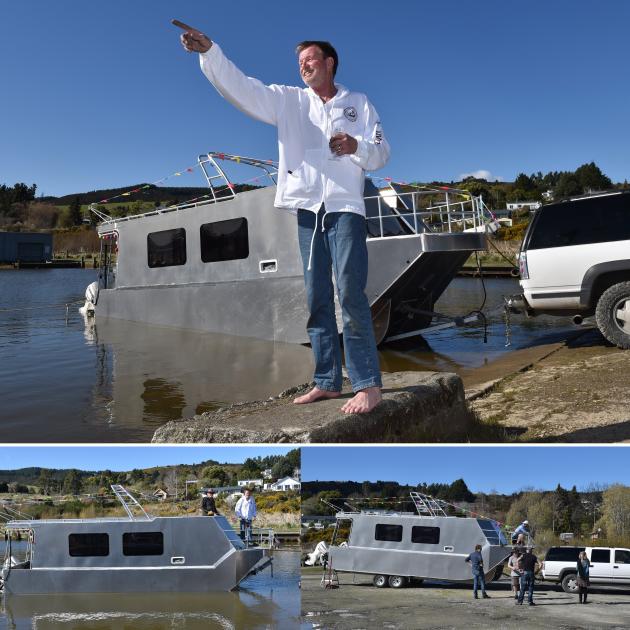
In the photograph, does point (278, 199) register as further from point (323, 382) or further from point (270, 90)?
point (323, 382)

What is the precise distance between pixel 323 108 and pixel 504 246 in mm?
42997

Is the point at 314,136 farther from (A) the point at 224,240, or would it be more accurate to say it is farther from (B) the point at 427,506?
(A) the point at 224,240

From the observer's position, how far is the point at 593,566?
10211mm

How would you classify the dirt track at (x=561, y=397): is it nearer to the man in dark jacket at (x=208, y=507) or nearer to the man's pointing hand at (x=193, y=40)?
the man in dark jacket at (x=208, y=507)

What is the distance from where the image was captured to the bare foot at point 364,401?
13.6ft

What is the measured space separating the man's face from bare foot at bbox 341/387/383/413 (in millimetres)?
1861

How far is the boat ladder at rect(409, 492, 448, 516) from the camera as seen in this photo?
7.86m

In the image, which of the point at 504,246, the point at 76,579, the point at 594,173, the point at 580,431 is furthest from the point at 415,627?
the point at 594,173

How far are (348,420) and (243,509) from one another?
2.56m

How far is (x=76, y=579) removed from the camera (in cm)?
910

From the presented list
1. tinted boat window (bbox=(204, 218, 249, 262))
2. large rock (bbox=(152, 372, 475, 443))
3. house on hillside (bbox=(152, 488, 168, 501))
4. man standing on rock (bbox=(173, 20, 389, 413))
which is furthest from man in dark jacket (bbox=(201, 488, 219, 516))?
tinted boat window (bbox=(204, 218, 249, 262))

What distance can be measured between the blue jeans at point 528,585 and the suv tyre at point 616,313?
355cm

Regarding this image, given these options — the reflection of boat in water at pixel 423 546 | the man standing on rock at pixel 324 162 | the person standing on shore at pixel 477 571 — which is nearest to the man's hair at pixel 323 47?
the man standing on rock at pixel 324 162

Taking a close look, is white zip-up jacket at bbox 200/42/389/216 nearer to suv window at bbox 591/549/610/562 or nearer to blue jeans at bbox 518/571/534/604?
blue jeans at bbox 518/571/534/604
